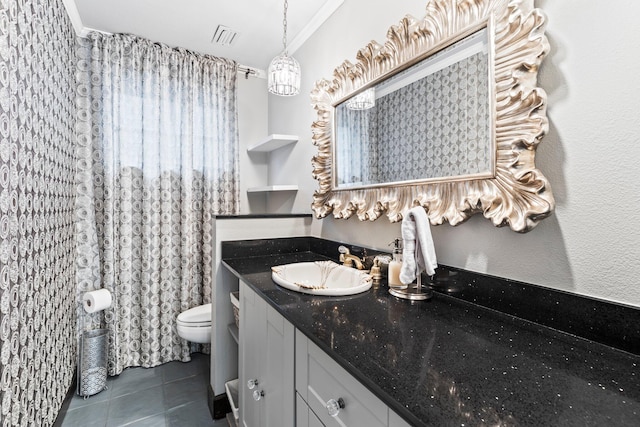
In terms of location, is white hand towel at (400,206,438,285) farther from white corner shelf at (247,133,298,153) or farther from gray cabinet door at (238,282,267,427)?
white corner shelf at (247,133,298,153)

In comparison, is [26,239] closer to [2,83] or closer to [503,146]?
[2,83]

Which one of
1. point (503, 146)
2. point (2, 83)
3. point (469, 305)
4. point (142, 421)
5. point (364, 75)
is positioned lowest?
point (142, 421)

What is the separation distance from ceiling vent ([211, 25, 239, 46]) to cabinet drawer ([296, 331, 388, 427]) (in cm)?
224

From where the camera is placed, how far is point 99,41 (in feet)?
7.23

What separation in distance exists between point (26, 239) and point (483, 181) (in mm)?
1846

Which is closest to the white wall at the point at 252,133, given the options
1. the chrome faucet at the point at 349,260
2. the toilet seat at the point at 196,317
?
the toilet seat at the point at 196,317

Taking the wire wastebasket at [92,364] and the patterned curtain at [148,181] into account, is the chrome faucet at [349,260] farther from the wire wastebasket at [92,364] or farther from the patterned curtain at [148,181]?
the wire wastebasket at [92,364]

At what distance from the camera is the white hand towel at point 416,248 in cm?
106

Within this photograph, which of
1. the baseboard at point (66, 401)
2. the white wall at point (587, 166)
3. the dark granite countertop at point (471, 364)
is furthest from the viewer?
the baseboard at point (66, 401)

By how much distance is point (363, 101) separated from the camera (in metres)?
1.60

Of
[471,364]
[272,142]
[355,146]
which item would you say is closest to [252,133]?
[272,142]

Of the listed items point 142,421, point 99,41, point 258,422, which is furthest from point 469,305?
point 99,41

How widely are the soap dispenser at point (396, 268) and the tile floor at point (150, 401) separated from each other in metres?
1.40

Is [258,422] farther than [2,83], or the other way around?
[258,422]
